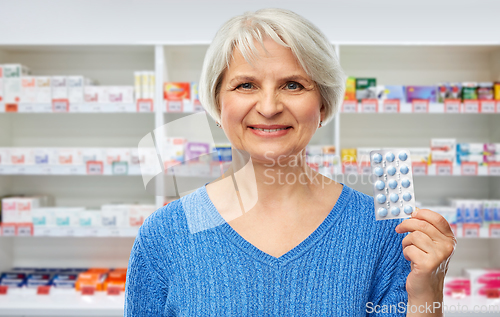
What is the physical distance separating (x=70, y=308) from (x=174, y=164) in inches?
83.4

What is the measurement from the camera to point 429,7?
312cm

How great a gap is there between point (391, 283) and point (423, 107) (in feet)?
6.83

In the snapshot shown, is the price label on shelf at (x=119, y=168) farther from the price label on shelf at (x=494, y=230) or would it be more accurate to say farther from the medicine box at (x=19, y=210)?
the price label on shelf at (x=494, y=230)

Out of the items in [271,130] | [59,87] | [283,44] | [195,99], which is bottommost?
[271,130]

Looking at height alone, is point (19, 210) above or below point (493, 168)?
below

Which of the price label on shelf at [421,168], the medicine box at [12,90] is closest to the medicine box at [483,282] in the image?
the price label on shelf at [421,168]

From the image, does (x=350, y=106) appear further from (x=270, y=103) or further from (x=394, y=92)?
(x=270, y=103)

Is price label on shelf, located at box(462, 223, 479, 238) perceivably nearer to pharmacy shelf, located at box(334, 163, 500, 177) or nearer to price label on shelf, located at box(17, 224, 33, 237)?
pharmacy shelf, located at box(334, 163, 500, 177)

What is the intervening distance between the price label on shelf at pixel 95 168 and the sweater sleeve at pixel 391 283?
7.46 feet

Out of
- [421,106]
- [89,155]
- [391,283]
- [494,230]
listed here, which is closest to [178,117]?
[89,155]

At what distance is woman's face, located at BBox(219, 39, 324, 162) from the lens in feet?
2.60

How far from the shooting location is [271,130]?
812mm

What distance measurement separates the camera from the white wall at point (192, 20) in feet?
10.2

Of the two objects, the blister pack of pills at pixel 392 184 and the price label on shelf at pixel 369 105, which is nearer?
the blister pack of pills at pixel 392 184
